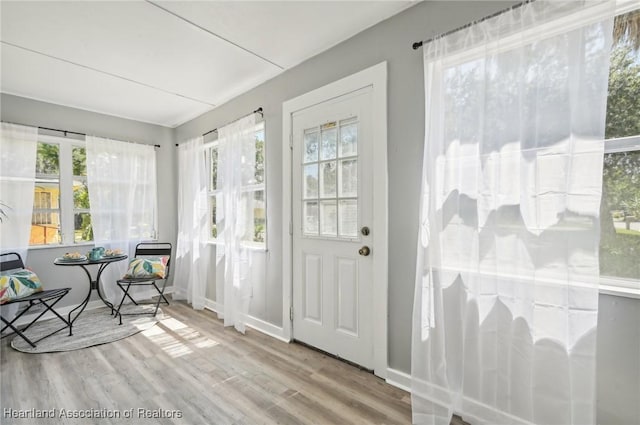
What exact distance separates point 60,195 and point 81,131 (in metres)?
0.86

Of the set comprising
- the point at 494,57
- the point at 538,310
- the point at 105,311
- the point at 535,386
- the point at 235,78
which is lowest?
the point at 105,311

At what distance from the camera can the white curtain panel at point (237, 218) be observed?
3035 mm

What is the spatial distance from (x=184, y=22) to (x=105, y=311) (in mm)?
3504

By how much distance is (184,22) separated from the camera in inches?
82.1

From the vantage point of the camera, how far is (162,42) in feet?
7.61

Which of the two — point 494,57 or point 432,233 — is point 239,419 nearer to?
point 432,233

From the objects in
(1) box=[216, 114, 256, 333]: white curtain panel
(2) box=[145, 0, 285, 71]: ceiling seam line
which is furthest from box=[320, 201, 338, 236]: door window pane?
(2) box=[145, 0, 285, 71]: ceiling seam line

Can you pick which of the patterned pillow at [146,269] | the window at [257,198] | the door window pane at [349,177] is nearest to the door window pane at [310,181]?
the door window pane at [349,177]

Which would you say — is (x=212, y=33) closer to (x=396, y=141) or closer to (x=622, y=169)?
(x=396, y=141)

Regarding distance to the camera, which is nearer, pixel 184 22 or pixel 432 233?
pixel 432 233

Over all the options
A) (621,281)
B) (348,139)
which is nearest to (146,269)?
(348,139)

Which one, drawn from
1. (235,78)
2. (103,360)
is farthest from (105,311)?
(235,78)

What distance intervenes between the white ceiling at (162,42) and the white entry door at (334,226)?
1.76 feet

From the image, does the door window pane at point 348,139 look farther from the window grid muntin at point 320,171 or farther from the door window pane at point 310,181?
the door window pane at point 310,181
